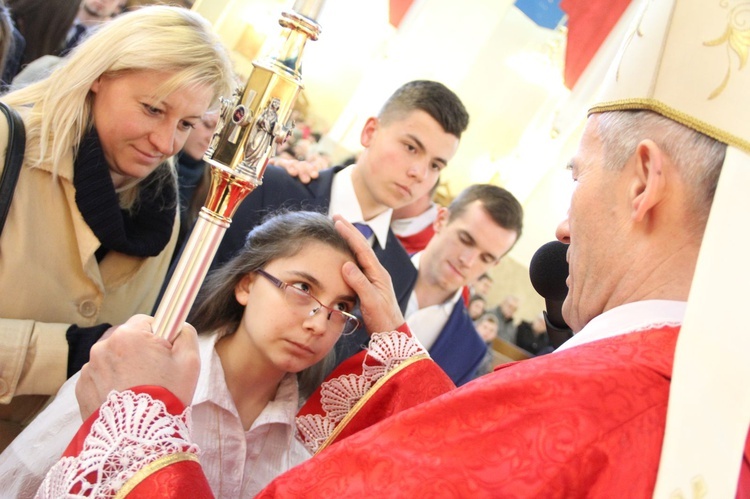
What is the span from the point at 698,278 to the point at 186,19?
5.56 ft

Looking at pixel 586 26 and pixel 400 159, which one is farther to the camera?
pixel 586 26

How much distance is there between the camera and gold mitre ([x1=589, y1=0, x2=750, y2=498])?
111 centimetres

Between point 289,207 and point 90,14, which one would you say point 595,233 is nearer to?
point 289,207

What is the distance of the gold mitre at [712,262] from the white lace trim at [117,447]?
762 millimetres

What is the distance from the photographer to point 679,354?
1143 mm

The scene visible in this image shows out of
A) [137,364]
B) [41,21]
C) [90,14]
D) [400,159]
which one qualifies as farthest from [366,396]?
[90,14]

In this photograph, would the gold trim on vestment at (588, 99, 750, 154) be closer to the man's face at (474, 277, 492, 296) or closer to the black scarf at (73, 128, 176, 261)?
the black scarf at (73, 128, 176, 261)

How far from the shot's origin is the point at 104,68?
7.04 feet

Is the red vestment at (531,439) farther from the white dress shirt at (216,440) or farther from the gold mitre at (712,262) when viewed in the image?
the white dress shirt at (216,440)

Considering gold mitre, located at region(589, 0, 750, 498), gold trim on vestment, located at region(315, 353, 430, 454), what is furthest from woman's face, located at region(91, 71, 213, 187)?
gold mitre, located at region(589, 0, 750, 498)

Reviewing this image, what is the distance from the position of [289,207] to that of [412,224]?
7.50 feet

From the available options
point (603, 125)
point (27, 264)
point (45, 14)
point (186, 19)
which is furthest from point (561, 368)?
point (45, 14)

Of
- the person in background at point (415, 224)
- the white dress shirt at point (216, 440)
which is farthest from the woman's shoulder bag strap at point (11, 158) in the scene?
the person in background at point (415, 224)

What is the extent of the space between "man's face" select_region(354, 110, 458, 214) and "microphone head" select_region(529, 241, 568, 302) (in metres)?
1.28
